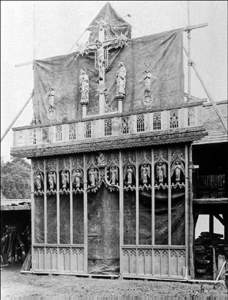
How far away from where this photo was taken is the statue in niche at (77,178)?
685 inches

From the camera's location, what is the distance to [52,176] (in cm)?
1803

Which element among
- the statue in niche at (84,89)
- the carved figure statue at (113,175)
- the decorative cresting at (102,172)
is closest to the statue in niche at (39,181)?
the decorative cresting at (102,172)

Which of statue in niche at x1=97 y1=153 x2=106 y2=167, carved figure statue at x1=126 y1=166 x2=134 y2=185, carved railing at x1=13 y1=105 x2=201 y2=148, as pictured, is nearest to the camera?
carved railing at x1=13 y1=105 x2=201 y2=148

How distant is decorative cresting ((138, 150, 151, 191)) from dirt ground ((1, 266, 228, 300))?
332cm

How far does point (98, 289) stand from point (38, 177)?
5676mm

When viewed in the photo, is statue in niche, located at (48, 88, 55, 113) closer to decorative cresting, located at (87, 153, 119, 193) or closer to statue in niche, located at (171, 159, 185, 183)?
decorative cresting, located at (87, 153, 119, 193)

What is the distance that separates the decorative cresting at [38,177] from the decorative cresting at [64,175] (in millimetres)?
914

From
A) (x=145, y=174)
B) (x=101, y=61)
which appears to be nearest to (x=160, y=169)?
(x=145, y=174)

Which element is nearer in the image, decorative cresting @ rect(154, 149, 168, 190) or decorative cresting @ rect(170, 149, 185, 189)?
decorative cresting @ rect(170, 149, 185, 189)

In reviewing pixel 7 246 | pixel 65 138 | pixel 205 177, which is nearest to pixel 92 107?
pixel 65 138

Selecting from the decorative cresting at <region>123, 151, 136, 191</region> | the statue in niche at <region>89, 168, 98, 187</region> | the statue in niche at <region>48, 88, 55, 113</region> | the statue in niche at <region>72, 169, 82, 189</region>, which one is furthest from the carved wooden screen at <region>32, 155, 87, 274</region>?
the statue in niche at <region>48, 88, 55, 113</region>

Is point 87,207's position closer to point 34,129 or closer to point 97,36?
point 34,129

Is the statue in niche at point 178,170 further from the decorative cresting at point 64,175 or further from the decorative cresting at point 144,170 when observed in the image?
the decorative cresting at point 64,175

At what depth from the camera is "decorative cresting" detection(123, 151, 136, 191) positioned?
1638cm
